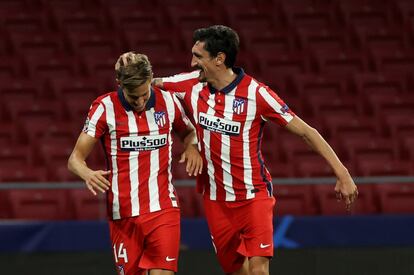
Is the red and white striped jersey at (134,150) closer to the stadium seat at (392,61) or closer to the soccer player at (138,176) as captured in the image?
the soccer player at (138,176)

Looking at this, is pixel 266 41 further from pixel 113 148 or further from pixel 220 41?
pixel 113 148

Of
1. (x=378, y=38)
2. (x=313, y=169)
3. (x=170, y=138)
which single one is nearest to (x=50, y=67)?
(x=313, y=169)

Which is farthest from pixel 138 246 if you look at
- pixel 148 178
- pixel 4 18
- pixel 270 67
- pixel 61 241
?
pixel 4 18

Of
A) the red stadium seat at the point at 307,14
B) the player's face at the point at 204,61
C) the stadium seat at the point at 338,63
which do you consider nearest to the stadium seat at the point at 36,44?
the red stadium seat at the point at 307,14

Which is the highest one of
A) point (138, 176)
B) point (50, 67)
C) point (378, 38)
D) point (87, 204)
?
point (378, 38)

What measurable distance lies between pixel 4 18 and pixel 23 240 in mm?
4725

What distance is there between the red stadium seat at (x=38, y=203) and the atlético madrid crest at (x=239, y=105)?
6.96 feet

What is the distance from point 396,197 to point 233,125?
7.76 ft

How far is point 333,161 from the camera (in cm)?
505

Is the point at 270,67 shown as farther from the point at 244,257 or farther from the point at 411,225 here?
the point at 244,257

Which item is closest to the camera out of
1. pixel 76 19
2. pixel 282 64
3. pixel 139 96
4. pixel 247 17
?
pixel 139 96

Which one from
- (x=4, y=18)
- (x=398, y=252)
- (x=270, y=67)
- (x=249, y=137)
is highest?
(x=4, y=18)

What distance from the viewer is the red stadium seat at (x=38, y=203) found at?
6852mm

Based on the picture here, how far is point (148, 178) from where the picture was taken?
4.99m
